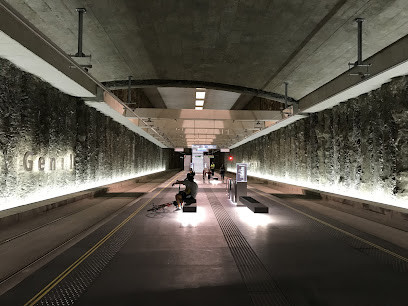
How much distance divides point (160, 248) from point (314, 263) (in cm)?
280

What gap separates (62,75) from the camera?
9.50 meters

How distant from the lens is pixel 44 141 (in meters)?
10.6

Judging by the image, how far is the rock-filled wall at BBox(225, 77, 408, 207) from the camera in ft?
→ 30.3

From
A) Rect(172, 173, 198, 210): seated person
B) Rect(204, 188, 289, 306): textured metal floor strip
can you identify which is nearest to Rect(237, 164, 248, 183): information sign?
Rect(172, 173, 198, 210): seated person

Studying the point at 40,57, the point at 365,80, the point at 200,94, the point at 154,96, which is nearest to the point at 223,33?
the point at 365,80

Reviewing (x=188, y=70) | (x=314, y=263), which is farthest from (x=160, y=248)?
(x=188, y=70)

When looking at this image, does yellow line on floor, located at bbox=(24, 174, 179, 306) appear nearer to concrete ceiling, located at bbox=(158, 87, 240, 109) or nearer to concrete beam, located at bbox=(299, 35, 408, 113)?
concrete beam, located at bbox=(299, 35, 408, 113)

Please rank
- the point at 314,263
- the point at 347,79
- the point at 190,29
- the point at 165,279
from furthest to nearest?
the point at 347,79
the point at 190,29
the point at 314,263
the point at 165,279

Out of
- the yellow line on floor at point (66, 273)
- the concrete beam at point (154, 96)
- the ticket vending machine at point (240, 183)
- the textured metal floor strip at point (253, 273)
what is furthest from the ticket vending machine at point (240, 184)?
the concrete beam at point (154, 96)

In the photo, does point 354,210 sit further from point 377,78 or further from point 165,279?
point 165,279

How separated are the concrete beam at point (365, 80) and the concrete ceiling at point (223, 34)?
270 millimetres

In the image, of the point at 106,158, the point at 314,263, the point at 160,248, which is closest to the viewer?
the point at 314,263

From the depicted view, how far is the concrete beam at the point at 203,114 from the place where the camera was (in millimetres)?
16406

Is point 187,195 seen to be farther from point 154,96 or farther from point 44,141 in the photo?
point 154,96
